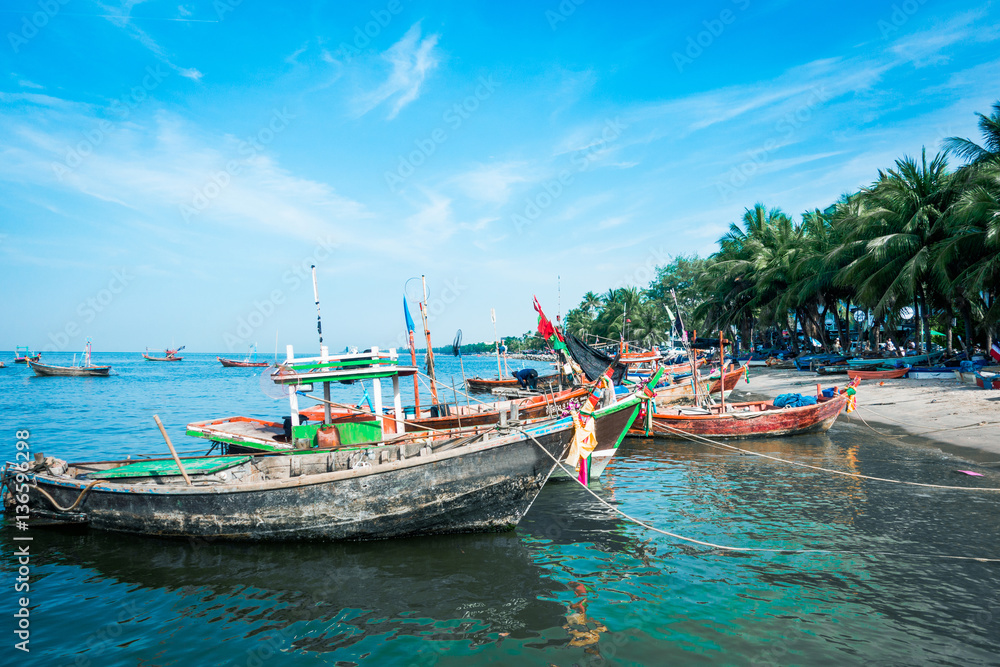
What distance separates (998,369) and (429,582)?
2851cm

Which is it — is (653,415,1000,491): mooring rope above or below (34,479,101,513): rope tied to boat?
below

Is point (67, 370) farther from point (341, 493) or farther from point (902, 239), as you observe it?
point (902, 239)

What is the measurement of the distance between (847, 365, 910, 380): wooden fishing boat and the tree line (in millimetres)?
3556

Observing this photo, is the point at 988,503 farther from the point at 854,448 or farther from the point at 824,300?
the point at 824,300

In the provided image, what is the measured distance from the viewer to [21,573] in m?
8.68

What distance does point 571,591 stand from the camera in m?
7.44

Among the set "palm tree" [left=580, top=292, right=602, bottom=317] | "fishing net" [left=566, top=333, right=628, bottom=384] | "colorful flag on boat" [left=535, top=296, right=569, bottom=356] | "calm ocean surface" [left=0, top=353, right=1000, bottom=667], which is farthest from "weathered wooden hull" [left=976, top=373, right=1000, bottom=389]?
"palm tree" [left=580, top=292, right=602, bottom=317]

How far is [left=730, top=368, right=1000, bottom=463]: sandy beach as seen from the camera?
1547 cm

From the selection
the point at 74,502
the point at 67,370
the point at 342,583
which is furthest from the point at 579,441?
the point at 67,370

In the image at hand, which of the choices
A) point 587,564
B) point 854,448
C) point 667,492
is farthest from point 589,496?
point 854,448

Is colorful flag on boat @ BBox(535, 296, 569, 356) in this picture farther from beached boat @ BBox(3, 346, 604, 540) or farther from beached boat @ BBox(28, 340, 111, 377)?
beached boat @ BBox(28, 340, 111, 377)

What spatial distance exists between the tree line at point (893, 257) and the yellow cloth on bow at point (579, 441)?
19.5 m

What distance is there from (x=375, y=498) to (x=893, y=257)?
1276 inches

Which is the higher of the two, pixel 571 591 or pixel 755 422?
pixel 755 422
